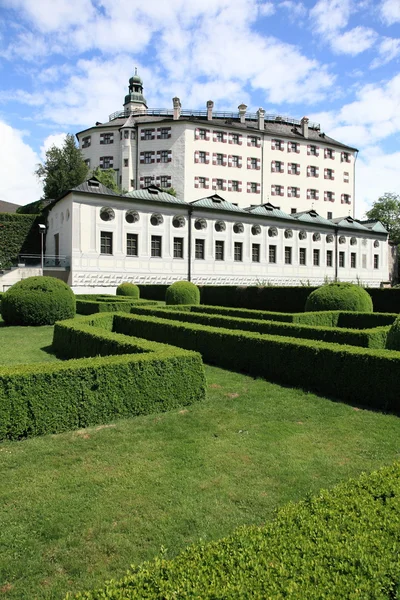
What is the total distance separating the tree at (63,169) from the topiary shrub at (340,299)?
3438 centimetres

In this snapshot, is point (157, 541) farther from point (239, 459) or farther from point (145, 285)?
point (145, 285)

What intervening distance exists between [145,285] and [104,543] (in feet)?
95.2

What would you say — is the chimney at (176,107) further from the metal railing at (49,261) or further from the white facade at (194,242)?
the metal railing at (49,261)

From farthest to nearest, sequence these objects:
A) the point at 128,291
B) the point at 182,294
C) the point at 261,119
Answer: the point at 261,119, the point at 128,291, the point at 182,294

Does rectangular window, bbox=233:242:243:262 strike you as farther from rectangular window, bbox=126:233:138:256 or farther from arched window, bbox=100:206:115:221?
arched window, bbox=100:206:115:221

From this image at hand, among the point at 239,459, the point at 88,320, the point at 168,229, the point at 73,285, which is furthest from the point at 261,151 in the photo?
the point at 239,459

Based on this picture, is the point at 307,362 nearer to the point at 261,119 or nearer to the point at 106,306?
the point at 106,306

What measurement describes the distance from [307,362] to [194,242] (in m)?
29.9

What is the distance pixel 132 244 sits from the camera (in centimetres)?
3431

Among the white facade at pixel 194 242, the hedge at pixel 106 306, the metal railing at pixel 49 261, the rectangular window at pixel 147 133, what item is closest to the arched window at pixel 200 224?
the white facade at pixel 194 242

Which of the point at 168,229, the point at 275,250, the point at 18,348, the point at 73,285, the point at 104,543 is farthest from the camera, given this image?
the point at 275,250

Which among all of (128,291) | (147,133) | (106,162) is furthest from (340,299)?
(106,162)

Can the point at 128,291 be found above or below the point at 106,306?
above

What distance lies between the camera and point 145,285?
31.9 metres
